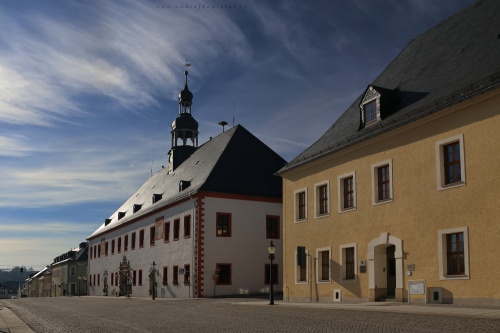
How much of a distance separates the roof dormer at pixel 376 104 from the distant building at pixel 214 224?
732 inches

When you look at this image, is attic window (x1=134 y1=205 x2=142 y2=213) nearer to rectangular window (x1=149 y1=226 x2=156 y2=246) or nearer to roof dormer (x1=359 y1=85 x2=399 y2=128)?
rectangular window (x1=149 y1=226 x2=156 y2=246)

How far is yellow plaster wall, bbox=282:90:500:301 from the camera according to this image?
20094 millimetres

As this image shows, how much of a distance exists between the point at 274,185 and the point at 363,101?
20.1 m

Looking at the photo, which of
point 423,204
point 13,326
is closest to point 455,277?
point 423,204

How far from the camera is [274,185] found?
47031 millimetres

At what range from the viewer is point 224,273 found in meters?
43.1

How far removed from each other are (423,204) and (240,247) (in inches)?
890

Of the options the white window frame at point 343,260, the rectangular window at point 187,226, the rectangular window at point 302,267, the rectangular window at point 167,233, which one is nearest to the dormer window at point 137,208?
the rectangular window at point 167,233

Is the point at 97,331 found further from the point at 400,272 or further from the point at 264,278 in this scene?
the point at 264,278

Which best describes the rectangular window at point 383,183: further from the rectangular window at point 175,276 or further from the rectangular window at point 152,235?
the rectangular window at point 152,235

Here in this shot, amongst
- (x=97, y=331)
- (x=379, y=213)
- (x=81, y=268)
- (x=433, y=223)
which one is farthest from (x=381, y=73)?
(x=81, y=268)

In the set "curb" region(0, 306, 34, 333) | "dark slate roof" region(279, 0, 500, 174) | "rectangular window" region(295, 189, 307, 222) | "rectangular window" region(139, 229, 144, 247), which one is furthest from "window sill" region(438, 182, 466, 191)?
"rectangular window" region(139, 229, 144, 247)

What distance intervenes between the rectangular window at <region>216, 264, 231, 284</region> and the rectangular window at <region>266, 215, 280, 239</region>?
12.9 feet

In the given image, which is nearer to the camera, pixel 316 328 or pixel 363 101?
pixel 316 328
